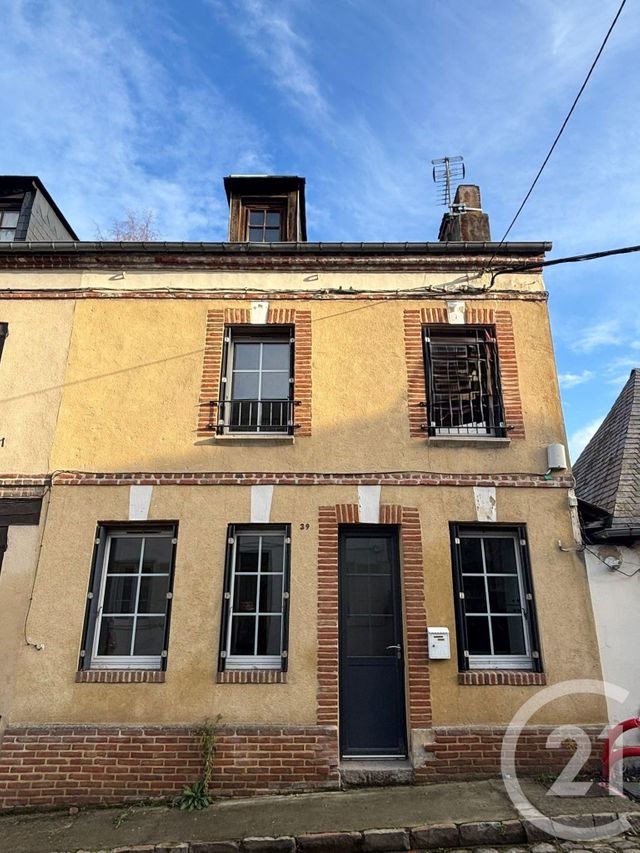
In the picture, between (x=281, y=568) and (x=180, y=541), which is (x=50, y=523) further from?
(x=281, y=568)

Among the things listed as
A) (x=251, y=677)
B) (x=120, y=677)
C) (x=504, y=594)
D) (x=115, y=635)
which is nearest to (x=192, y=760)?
(x=251, y=677)

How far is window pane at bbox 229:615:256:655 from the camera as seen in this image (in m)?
5.58

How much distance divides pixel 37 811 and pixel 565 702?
5198mm

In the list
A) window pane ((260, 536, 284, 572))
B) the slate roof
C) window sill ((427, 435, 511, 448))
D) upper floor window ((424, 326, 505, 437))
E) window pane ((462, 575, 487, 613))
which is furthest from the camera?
Answer: upper floor window ((424, 326, 505, 437))

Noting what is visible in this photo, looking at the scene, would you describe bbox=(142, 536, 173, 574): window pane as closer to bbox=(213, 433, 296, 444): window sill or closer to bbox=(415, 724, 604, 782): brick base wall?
bbox=(213, 433, 296, 444): window sill

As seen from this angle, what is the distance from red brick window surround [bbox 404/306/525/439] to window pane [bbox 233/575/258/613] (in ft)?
8.08

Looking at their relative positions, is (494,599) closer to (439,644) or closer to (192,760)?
(439,644)

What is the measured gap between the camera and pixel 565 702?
17.6 ft

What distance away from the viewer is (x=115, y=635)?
5.69 m

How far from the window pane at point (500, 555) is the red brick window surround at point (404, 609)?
807 mm

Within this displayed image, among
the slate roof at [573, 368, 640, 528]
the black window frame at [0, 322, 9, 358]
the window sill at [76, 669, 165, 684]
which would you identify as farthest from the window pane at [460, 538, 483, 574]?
the black window frame at [0, 322, 9, 358]


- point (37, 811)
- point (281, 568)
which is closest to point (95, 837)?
point (37, 811)

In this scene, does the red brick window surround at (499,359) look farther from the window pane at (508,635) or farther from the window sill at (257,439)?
the window pane at (508,635)

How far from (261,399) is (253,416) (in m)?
0.23
